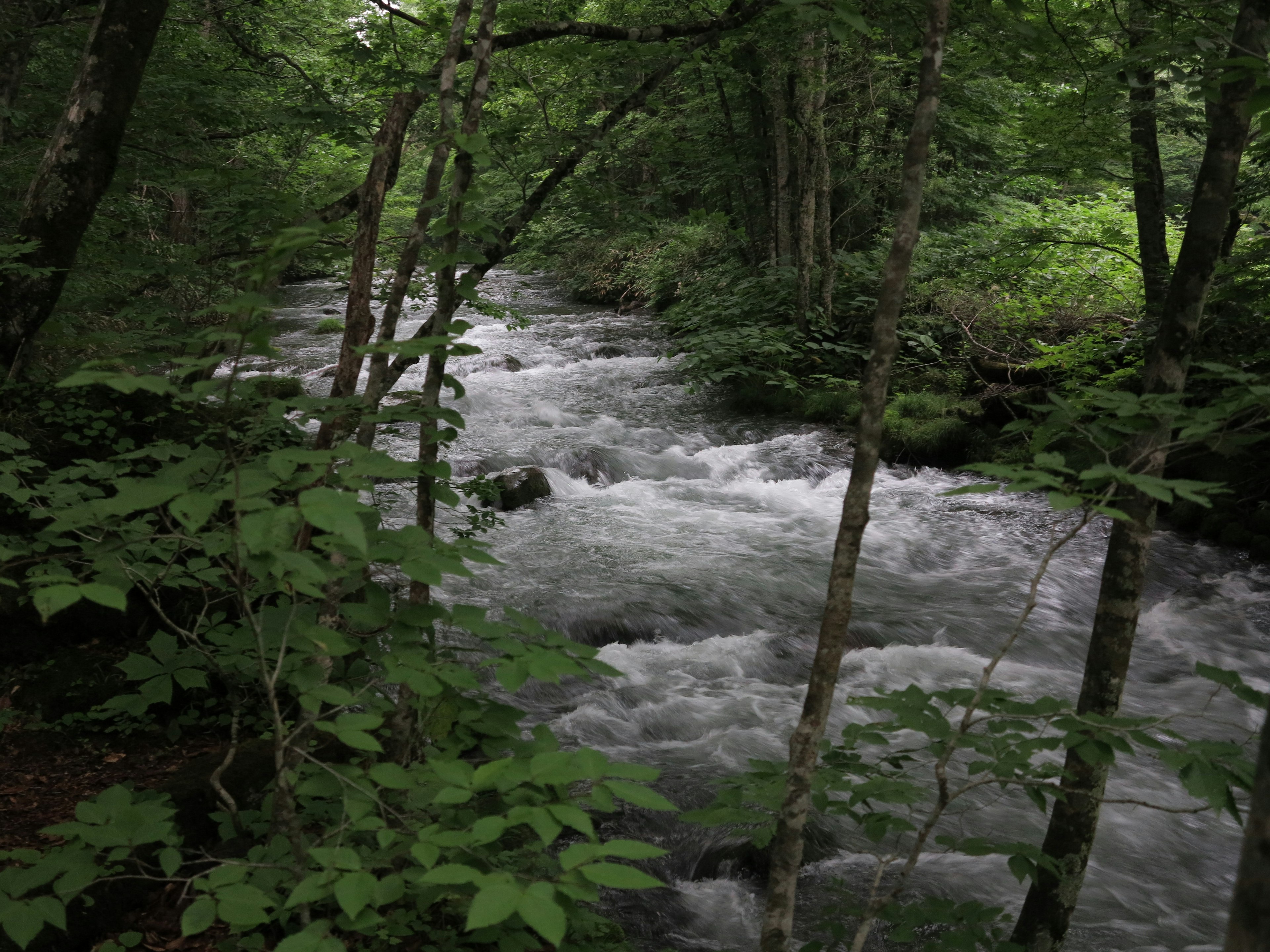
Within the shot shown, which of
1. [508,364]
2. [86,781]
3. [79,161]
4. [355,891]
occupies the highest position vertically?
[79,161]

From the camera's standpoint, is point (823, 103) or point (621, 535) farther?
point (823, 103)

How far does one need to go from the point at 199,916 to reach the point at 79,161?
14.8 ft

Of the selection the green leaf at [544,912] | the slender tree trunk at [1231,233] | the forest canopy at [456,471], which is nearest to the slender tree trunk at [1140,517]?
the forest canopy at [456,471]

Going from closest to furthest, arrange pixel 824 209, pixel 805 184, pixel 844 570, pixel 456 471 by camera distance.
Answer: pixel 844 570, pixel 456 471, pixel 805 184, pixel 824 209

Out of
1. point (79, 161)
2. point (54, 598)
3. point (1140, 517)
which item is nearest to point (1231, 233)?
point (1140, 517)

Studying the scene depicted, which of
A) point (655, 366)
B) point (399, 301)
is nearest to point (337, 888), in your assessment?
point (399, 301)

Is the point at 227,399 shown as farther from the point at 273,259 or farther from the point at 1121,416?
the point at 1121,416

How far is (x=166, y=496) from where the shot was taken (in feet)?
5.36

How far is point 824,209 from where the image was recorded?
11.9 metres

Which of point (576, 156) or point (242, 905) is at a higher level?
point (576, 156)

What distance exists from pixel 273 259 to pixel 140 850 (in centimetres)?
244

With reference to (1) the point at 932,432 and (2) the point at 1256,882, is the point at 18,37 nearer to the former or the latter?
(2) the point at 1256,882

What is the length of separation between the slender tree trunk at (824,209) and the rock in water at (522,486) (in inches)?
214

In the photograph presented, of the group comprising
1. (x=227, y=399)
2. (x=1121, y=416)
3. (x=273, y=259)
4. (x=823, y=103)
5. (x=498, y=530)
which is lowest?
(x=498, y=530)
